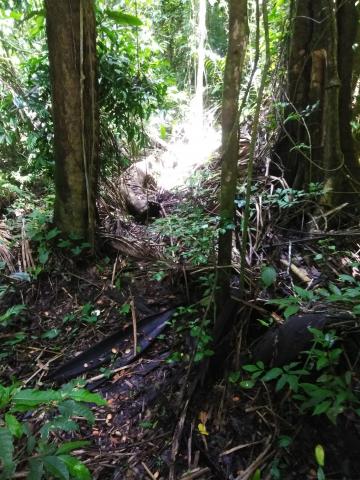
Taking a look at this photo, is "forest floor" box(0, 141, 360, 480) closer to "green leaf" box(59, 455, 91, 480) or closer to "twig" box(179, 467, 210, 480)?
"twig" box(179, 467, 210, 480)

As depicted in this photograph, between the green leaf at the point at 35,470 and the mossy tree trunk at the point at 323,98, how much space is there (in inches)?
100

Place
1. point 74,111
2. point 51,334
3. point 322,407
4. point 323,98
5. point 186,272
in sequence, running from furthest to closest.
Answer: point 323,98 → point 74,111 → point 51,334 → point 186,272 → point 322,407

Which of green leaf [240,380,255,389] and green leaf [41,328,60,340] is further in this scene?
green leaf [41,328,60,340]

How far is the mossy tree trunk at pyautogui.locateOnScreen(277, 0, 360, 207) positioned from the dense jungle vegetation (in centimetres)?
2

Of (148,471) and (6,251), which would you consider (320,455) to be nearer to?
(148,471)

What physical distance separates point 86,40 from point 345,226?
2494 millimetres

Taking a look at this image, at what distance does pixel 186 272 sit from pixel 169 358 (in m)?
0.62

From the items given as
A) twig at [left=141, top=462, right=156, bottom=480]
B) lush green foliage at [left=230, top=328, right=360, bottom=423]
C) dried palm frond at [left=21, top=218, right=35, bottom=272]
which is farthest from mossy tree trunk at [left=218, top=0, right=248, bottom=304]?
dried palm frond at [left=21, top=218, right=35, bottom=272]

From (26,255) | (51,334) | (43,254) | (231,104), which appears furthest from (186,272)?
(26,255)

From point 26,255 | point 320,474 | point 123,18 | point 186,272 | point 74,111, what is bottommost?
point 320,474

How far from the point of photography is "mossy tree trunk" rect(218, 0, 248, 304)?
183 centimetres

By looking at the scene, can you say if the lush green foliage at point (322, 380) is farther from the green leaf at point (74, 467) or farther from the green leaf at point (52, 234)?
the green leaf at point (52, 234)

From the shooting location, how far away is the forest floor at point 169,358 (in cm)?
169

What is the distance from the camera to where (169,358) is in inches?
91.0
